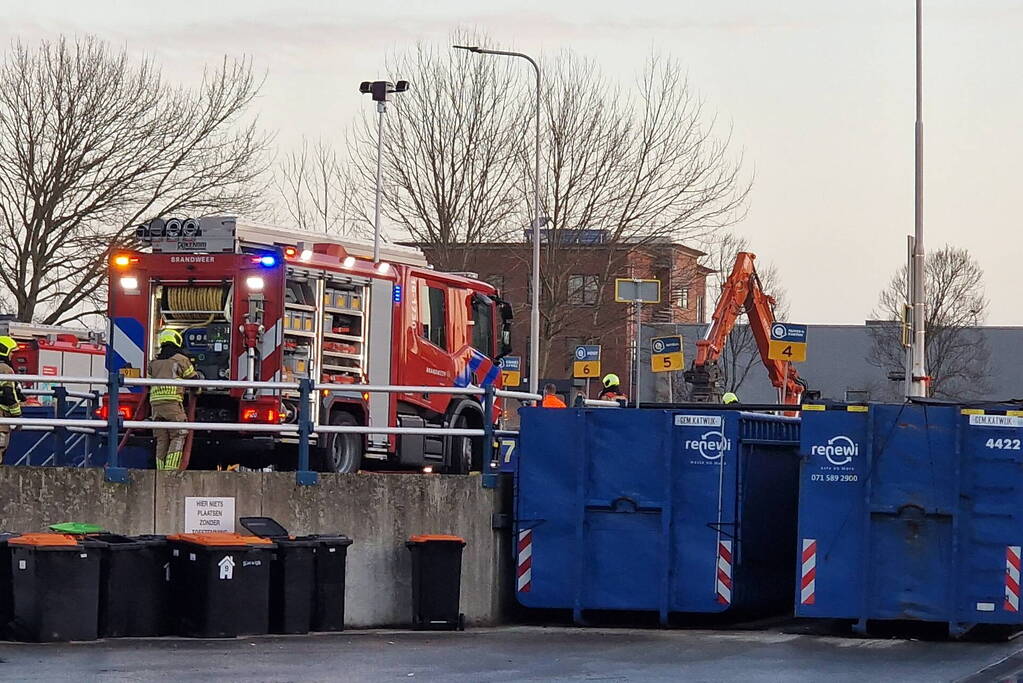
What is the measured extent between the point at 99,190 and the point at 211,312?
22411mm

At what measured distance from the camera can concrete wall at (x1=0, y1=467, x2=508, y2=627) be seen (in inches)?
580

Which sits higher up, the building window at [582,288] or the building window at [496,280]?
the building window at [496,280]

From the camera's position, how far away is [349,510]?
50.4 ft

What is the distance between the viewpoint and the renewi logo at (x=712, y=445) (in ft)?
49.6

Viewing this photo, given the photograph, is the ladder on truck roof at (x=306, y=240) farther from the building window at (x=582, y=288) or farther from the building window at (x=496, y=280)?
the building window at (x=496, y=280)

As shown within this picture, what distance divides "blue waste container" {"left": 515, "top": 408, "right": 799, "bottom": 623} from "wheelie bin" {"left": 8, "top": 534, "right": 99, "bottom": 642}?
4135 millimetres

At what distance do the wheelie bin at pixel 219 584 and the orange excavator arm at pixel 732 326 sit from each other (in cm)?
1741

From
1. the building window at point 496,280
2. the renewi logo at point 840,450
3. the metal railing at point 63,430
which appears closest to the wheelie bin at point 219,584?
the metal railing at point 63,430

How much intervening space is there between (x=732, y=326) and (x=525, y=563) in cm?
1846

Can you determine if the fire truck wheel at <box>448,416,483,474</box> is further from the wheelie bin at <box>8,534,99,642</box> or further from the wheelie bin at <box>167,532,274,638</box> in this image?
the wheelie bin at <box>8,534,99,642</box>

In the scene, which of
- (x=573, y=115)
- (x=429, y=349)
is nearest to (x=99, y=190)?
(x=573, y=115)

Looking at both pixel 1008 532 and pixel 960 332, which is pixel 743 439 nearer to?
pixel 1008 532

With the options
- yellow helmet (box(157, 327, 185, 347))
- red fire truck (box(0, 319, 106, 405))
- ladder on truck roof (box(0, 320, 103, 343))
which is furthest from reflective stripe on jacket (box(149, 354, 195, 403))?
ladder on truck roof (box(0, 320, 103, 343))

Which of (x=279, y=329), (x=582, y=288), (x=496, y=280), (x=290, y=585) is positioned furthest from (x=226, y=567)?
(x=496, y=280)
